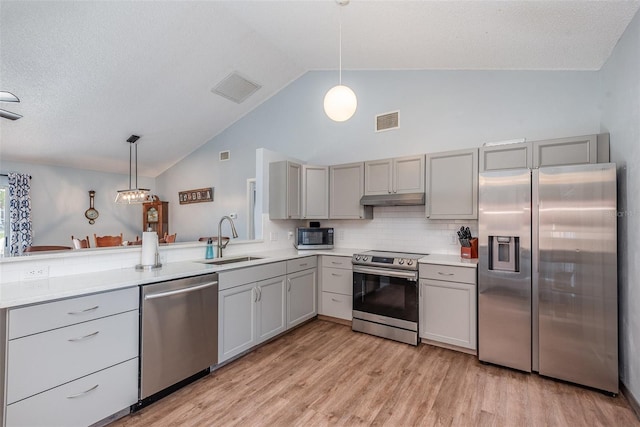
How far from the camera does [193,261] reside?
2908 millimetres

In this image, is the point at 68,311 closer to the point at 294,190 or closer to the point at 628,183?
the point at 294,190

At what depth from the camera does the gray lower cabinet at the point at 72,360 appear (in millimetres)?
1494

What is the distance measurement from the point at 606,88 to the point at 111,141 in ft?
22.8

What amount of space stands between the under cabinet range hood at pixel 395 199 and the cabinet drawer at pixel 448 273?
76cm

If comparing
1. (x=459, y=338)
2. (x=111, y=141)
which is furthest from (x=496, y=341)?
(x=111, y=141)

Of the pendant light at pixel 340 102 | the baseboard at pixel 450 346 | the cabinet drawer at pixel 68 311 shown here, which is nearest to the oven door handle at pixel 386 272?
the baseboard at pixel 450 346

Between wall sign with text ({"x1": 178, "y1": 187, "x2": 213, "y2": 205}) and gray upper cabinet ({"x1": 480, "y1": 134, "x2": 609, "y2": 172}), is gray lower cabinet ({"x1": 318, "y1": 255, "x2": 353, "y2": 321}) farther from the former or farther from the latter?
wall sign with text ({"x1": 178, "y1": 187, "x2": 213, "y2": 205})

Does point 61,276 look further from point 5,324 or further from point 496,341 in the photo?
point 496,341

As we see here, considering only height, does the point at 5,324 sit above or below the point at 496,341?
above

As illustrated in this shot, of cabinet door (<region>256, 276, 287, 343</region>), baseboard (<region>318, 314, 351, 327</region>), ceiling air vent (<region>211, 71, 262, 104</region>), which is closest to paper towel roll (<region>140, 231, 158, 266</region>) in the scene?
cabinet door (<region>256, 276, 287, 343</region>)

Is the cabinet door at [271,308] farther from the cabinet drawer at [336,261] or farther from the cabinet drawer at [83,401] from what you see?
the cabinet drawer at [83,401]

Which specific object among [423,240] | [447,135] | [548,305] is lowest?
[548,305]

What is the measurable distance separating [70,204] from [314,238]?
574 centimetres

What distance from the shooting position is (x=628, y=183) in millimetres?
2135
